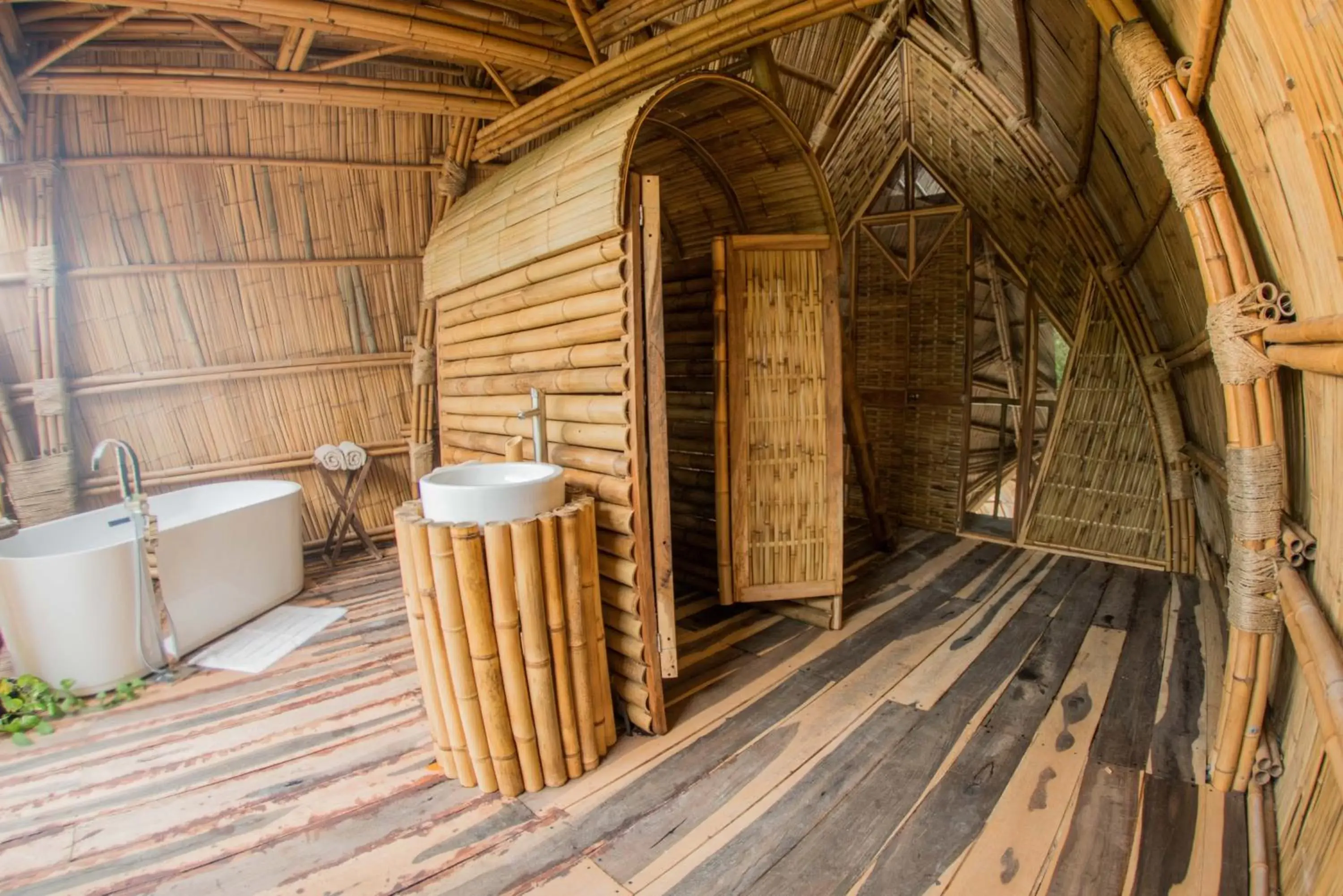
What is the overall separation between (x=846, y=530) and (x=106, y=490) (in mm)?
5453

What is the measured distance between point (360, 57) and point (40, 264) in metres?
2.43

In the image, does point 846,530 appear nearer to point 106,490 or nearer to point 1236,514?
point 1236,514

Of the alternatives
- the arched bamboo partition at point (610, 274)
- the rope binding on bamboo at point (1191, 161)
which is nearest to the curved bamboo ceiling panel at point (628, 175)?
the arched bamboo partition at point (610, 274)

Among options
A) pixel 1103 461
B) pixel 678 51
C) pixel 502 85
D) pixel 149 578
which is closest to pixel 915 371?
pixel 1103 461

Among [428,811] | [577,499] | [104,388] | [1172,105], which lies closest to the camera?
[1172,105]

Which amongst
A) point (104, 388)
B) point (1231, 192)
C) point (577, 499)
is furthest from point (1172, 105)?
point (104, 388)

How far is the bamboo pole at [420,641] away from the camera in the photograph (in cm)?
215

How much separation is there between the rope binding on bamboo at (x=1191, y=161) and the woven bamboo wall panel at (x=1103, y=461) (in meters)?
2.66

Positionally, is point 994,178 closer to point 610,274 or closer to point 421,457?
point 610,274

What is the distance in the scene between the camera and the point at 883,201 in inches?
216

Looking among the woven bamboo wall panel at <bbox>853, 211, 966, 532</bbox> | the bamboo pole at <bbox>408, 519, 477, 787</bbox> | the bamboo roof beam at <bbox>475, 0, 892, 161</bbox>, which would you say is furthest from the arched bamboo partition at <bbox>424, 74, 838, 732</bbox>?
the woven bamboo wall panel at <bbox>853, 211, 966, 532</bbox>

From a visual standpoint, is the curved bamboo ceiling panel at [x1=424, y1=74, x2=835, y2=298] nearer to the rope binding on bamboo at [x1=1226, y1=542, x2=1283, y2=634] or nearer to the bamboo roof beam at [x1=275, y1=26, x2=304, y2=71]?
the bamboo roof beam at [x1=275, y1=26, x2=304, y2=71]

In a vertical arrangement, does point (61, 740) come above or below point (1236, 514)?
below

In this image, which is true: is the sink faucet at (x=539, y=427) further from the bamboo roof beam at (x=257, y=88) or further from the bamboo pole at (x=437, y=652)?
the bamboo roof beam at (x=257, y=88)
